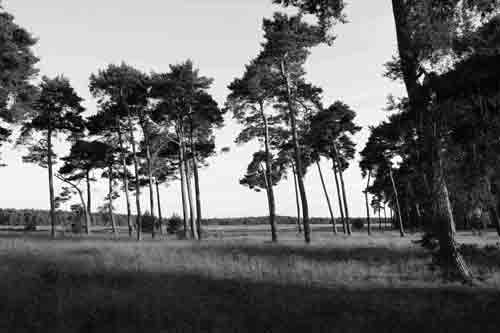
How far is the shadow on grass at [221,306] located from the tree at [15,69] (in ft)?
50.6

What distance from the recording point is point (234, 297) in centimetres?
708

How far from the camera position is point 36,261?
10578mm

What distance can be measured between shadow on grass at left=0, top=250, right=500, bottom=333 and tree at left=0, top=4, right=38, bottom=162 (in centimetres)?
1542

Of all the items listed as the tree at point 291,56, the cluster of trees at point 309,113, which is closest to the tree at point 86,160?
the cluster of trees at point 309,113

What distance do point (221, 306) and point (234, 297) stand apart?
0.64m

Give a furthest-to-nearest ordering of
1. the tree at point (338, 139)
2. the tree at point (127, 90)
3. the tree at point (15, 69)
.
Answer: the tree at point (338, 139) < the tree at point (127, 90) < the tree at point (15, 69)

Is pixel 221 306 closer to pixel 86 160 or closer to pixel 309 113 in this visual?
pixel 309 113

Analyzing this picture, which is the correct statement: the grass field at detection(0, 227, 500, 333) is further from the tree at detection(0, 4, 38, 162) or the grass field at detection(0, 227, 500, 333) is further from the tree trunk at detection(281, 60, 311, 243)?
the tree at detection(0, 4, 38, 162)

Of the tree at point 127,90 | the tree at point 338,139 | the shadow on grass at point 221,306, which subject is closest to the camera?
the shadow on grass at point 221,306

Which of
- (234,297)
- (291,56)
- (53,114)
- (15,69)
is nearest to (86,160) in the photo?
(53,114)

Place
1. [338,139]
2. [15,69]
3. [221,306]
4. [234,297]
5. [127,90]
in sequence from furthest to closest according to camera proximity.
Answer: [338,139]
[127,90]
[15,69]
[234,297]
[221,306]

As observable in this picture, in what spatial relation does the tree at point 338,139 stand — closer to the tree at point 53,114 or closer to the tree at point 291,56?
the tree at point 291,56

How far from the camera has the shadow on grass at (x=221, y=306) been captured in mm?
5355

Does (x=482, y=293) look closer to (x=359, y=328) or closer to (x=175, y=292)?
(x=359, y=328)
